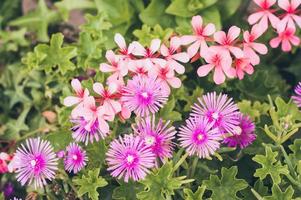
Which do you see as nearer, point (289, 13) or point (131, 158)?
point (131, 158)

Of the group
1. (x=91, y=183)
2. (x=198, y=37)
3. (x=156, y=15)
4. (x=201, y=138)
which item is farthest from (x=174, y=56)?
(x=156, y=15)

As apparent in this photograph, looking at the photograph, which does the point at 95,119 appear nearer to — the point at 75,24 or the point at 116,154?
the point at 116,154

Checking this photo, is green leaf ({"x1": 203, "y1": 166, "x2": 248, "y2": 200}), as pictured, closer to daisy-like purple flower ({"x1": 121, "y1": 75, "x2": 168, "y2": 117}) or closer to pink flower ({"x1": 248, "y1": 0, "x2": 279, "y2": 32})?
daisy-like purple flower ({"x1": 121, "y1": 75, "x2": 168, "y2": 117})

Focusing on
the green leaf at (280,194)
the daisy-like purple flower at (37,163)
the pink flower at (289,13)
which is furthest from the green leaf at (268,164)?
the daisy-like purple flower at (37,163)

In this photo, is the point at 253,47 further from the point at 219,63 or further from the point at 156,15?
the point at 156,15

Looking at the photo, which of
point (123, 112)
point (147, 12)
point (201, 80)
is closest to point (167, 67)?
point (123, 112)

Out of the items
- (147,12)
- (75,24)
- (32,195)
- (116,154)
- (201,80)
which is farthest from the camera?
(75,24)
